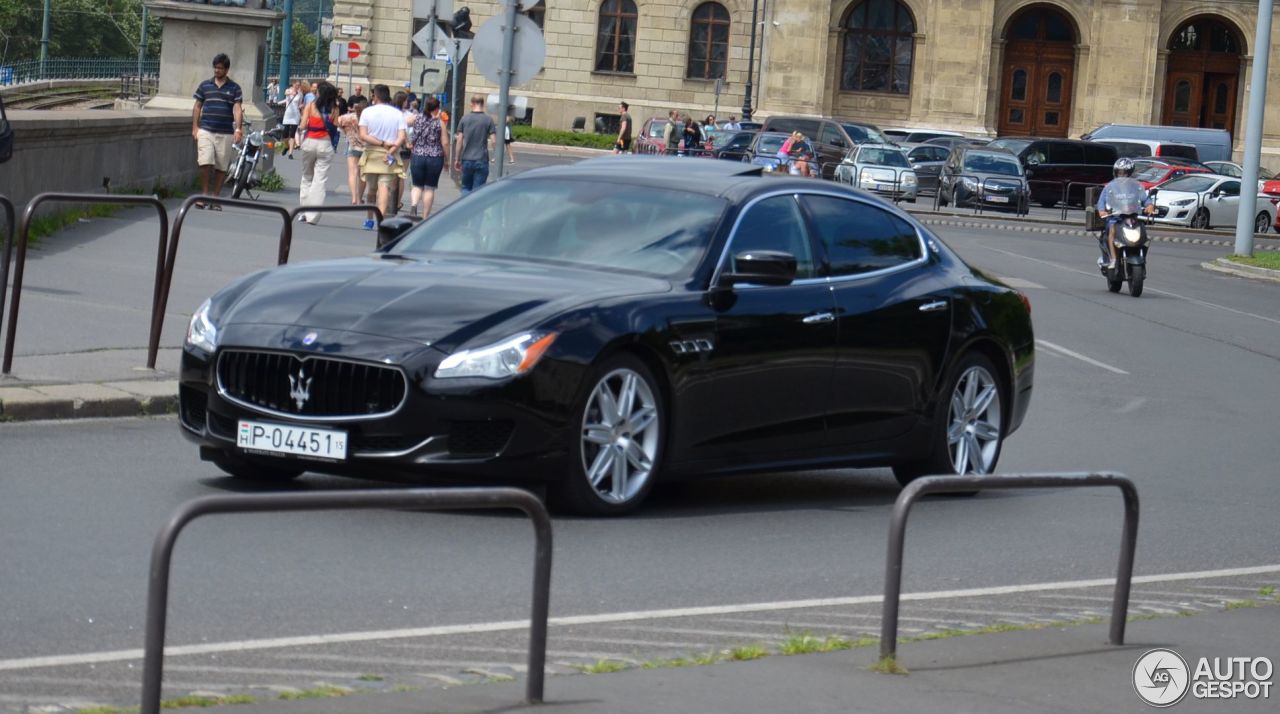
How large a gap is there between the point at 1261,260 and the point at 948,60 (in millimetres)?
37970

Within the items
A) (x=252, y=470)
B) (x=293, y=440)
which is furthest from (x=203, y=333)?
(x=293, y=440)

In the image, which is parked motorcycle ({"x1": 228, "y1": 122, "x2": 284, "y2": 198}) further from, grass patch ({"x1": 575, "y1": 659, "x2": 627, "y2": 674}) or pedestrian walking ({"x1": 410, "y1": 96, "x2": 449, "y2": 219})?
grass patch ({"x1": 575, "y1": 659, "x2": 627, "y2": 674})

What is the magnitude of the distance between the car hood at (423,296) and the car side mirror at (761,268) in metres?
0.33

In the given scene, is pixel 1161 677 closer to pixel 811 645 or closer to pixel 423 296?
pixel 811 645

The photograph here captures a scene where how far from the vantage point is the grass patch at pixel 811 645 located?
6305mm

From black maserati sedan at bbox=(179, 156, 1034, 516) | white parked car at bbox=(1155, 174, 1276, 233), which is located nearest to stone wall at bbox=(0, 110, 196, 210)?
black maserati sedan at bbox=(179, 156, 1034, 516)

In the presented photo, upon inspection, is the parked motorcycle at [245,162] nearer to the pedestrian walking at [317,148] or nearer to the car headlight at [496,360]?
the pedestrian walking at [317,148]

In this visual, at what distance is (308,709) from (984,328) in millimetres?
6120

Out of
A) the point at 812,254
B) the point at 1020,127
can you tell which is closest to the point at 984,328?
the point at 812,254

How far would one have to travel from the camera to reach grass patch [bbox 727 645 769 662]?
6105 mm

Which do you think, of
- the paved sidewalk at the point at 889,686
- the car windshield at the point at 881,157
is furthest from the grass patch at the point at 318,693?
the car windshield at the point at 881,157

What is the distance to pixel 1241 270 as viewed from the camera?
117 feet

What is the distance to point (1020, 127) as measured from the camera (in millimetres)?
75812

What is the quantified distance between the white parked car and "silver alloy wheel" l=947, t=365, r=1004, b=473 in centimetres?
4020
